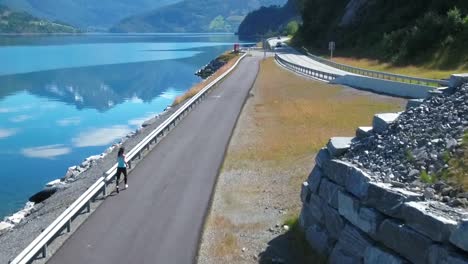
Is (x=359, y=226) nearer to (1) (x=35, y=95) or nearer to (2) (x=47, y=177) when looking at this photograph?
(2) (x=47, y=177)

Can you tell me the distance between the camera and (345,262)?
1139cm

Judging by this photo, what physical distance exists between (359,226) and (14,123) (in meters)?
47.9

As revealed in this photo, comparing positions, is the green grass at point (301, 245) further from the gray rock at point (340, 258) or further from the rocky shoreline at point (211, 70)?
the rocky shoreline at point (211, 70)

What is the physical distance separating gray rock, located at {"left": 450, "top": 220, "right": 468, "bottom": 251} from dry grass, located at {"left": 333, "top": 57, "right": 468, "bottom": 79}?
137ft

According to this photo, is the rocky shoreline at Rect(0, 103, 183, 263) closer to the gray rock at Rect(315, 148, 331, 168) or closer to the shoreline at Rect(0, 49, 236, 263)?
the shoreline at Rect(0, 49, 236, 263)

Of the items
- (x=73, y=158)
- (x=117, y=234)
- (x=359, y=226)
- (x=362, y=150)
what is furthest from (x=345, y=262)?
(x=73, y=158)

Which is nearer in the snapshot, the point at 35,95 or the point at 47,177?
the point at 47,177

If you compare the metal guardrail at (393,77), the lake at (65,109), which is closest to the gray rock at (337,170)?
the metal guardrail at (393,77)

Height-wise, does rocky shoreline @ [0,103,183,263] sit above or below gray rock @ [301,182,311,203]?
below

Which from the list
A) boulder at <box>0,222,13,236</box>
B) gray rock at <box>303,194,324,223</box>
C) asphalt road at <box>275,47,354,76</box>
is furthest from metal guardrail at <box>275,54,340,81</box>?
gray rock at <box>303,194,324,223</box>

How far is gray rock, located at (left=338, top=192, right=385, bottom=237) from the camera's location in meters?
10.2

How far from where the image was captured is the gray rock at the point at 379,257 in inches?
376

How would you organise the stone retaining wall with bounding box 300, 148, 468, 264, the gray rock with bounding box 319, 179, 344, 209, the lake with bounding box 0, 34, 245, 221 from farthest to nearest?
the lake with bounding box 0, 34, 245, 221 < the gray rock with bounding box 319, 179, 344, 209 < the stone retaining wall with bounding box 300, 148, 468, 264

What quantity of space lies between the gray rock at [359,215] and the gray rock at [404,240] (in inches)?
8.6
